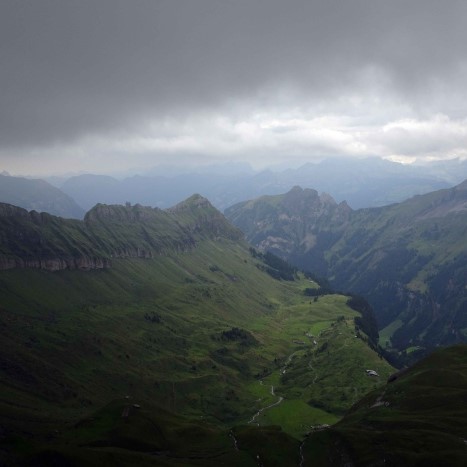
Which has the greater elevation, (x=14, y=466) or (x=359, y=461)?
(x=14, y=466)

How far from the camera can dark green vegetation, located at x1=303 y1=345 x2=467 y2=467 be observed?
147750 mm

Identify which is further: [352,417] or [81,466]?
[352,417]

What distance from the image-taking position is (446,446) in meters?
150

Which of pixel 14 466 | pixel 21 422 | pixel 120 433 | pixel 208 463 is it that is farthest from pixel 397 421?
pixel 21 422

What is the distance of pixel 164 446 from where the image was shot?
17212 centimetres

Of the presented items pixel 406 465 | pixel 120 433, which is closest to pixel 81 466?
pixel 120 433

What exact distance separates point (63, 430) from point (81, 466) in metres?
59.3

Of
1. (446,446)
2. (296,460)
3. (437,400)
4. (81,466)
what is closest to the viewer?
(81,466)

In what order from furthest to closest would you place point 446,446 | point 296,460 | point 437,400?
point 437,400 < point 296,460 < point 446,446

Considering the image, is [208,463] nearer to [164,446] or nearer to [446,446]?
[164,446]

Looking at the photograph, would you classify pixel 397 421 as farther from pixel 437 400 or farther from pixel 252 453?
pixel 252 453

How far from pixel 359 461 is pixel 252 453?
36.8 m

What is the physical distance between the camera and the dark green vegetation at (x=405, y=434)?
14775 centimetres

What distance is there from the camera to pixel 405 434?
160 meters
